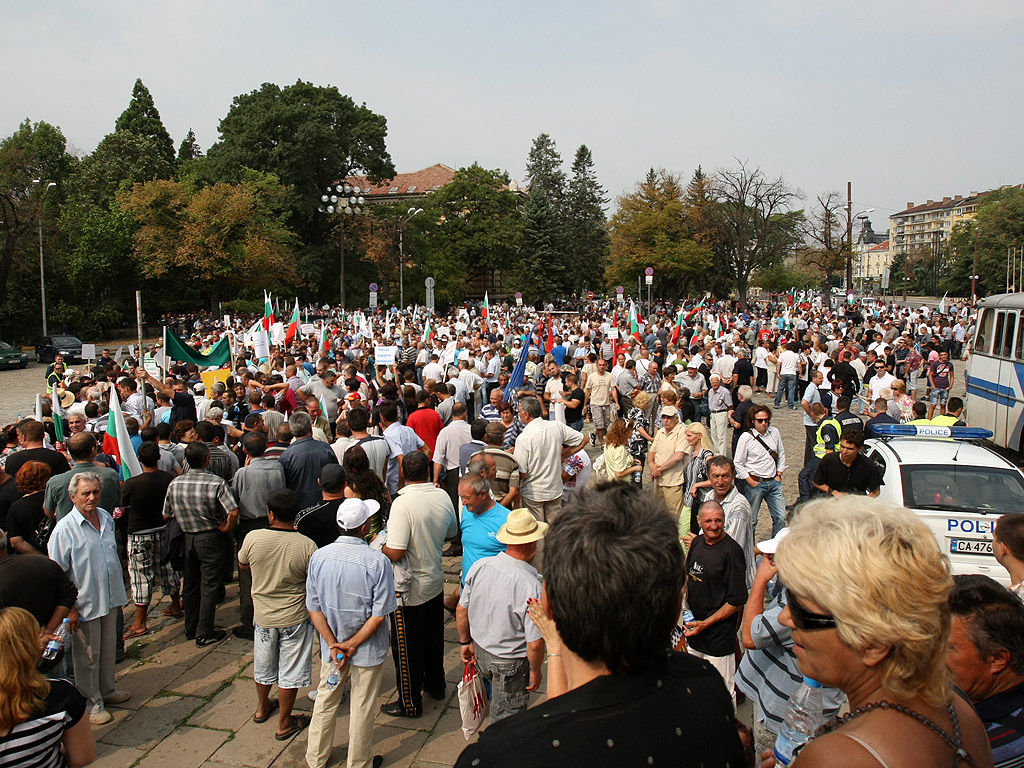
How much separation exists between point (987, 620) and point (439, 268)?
57399mm

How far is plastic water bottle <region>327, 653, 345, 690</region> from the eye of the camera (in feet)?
14.1

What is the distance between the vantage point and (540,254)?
68.4 m

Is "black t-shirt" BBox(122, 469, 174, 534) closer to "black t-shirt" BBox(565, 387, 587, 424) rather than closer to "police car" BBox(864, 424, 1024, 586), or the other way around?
"black t-shirt" BBox(565, 387, 587, 424)

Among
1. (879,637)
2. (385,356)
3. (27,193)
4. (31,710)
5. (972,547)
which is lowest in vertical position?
(972,547)

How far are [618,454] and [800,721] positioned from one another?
484 centimetres

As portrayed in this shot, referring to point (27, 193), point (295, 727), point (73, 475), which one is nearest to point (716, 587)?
point (295, 727)

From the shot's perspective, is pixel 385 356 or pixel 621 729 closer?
pixel 621 729

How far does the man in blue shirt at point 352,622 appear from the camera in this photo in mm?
4277

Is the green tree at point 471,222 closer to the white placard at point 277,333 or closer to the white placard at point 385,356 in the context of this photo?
the white placard at point 277,333

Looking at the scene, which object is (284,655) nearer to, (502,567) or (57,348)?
(502,567)

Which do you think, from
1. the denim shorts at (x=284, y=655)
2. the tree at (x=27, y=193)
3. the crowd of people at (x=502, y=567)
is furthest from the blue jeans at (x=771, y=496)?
the tree at (x=27, y=193)

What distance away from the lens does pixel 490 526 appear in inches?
187

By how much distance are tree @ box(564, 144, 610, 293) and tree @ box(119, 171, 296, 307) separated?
113ft

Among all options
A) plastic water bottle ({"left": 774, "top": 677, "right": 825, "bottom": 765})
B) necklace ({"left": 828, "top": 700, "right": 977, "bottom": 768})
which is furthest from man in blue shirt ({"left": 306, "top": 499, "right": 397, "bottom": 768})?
necklace ({"left": 828, "top": 700, "right": 977, "bottom": 768})
